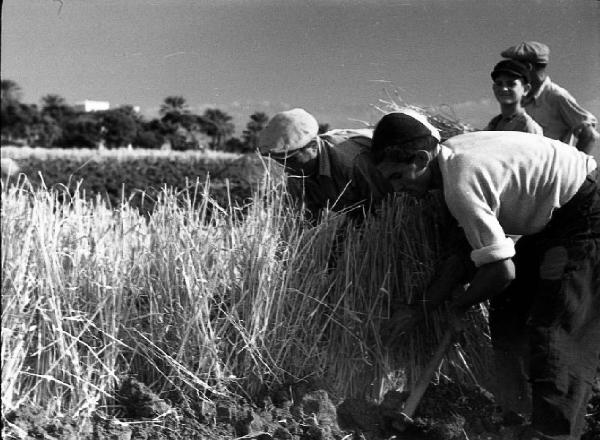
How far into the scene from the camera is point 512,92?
12.4ft

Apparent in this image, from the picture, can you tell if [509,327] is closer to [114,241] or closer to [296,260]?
[296,260]

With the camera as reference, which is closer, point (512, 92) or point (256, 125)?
point (512, 92)

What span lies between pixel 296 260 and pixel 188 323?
0.53 meters

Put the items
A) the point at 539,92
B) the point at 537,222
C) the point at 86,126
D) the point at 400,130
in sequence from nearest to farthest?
the point at 400,130 < the point at 537,222 < the point at 539,92 < the point at 86,126

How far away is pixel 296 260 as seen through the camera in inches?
123

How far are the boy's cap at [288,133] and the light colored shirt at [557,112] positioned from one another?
1649 millimetres

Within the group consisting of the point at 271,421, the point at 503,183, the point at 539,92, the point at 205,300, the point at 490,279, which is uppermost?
the point at 539,92

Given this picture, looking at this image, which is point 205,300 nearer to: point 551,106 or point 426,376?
point 426,376

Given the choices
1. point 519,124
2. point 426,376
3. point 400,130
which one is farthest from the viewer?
point 519,124

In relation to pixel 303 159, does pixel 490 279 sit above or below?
below

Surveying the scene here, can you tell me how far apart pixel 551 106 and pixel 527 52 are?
39 centimetres

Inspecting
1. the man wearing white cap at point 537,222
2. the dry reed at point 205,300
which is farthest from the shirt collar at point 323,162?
the man wearing white cap at point 537,222

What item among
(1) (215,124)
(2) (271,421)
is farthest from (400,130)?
(1) (215,124)

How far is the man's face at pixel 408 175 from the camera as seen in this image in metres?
2.81
